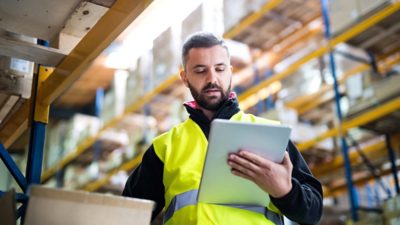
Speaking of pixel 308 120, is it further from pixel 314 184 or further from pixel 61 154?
pixel 314 184

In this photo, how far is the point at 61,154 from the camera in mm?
12945

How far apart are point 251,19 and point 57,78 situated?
5682mm

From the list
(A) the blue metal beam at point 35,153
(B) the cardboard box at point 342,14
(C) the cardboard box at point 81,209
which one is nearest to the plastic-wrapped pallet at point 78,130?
(B) the cardboard box at point 342,14

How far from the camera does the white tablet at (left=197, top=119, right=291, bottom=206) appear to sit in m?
1.64

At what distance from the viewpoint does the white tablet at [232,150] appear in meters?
1.64

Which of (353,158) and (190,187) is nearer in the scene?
(190,187)

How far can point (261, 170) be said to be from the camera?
1.68 meters

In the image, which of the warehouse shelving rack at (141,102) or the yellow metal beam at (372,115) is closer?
the yellow metal beam at (372,115)

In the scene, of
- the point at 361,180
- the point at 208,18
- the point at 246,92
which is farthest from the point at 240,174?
the point at 361,180

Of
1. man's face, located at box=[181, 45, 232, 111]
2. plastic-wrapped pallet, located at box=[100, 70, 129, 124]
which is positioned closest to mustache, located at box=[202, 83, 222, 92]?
man's face, located at box=[181, 45, 232, 111]

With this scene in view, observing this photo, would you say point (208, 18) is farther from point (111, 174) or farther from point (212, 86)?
point (212, 86)

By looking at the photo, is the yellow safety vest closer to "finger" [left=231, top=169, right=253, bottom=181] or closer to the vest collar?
the vest collar

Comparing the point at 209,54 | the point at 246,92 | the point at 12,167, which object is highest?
the point at 246,92

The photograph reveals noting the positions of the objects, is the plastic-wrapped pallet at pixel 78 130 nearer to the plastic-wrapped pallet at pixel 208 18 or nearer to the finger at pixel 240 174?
the plastic-wrapped pallet at pixel 208 18
